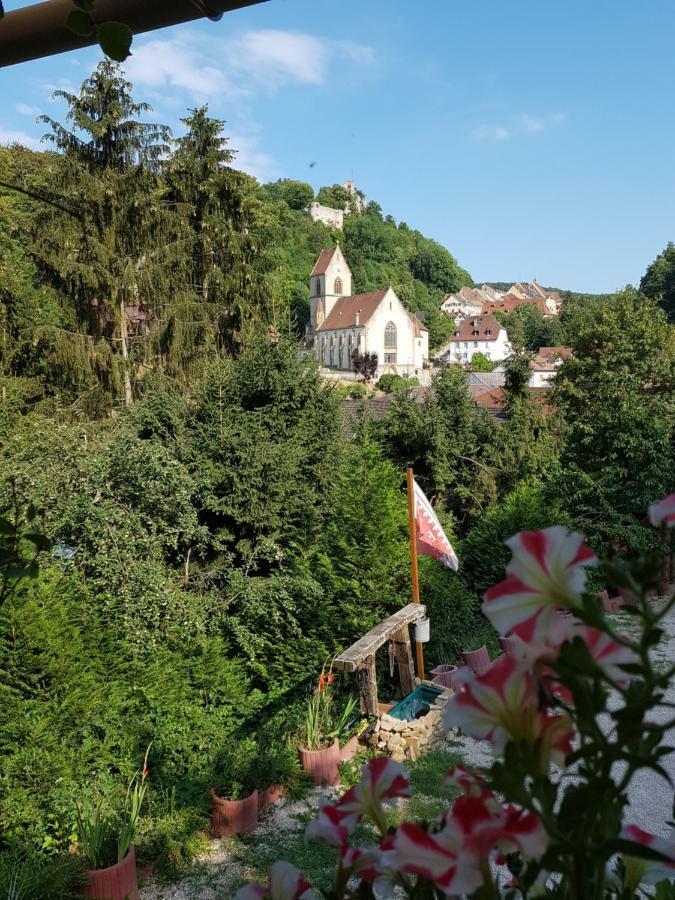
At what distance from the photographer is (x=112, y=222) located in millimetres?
14195

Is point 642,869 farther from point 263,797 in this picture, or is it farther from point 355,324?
point 355,324

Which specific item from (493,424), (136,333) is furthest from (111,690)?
(136,333)

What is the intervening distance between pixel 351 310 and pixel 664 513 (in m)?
71.3

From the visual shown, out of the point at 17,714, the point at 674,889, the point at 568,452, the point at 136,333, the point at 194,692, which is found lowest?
the point at 194,692

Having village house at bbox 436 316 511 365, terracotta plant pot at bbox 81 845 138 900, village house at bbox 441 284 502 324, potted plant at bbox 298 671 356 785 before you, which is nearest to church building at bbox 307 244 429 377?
village house at bbox 436 316 511 365

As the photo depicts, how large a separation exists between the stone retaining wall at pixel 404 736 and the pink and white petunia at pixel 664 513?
6.08 m

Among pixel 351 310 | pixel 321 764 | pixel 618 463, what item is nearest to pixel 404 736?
pixel 321 764

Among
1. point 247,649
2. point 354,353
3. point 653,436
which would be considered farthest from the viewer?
point 354,353

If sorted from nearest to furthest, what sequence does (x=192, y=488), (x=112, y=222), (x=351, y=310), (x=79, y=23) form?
(x=79, y=23) < (x=192, y=488) < (x=112, y=222) < (x=351, y=310)

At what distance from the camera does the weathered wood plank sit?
19.6 feet

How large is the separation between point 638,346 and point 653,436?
1132 centimetres

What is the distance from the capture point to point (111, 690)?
19.1ft

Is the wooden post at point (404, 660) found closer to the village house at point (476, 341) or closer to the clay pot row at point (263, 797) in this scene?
the clay pot row at point (263, 797)

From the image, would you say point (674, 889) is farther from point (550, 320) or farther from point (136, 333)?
point (550, 320)
